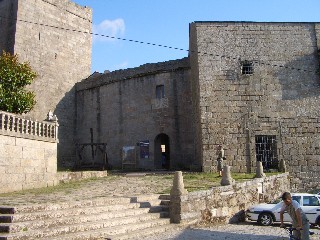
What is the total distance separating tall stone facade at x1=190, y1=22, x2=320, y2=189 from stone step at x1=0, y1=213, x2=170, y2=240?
→ 27.0 ft

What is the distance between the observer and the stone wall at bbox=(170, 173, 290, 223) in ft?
27.6

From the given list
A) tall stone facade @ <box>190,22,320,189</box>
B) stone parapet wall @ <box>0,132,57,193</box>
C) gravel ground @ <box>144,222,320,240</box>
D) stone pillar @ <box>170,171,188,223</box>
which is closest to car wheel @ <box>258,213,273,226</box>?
gravel ground @ <box>144,222,320,240</box>

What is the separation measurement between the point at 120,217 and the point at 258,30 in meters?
13.2

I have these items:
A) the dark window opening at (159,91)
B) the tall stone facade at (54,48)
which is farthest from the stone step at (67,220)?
the tall stone facade at (54,48)

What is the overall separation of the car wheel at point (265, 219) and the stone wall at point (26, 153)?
748cm

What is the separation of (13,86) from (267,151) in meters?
12.0

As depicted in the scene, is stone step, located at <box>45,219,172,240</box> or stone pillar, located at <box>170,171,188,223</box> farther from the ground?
stone pillar, located at <box>170,171,188,223</box>

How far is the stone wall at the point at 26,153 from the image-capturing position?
33.4 feet

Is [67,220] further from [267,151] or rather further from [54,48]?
[54,48]

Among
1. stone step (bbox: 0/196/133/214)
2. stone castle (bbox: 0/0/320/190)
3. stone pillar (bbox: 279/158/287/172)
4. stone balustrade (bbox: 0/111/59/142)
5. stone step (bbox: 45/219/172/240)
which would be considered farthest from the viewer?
stone castle (bbox: 0/0/320/190)

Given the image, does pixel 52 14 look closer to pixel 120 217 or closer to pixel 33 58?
pixel 33 58

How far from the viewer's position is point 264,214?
1086cm

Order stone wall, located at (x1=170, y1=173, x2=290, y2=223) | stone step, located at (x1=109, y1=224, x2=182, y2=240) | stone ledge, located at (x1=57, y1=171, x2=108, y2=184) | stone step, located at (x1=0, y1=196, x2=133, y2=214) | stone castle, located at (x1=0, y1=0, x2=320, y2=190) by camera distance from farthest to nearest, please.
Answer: stone castle, located at (x1=0, y1=0, x2=320, y2=190) < stone ledge, located at (x1=57, y1=171, x2=108, y2=184) < stone wall, located at (x1=170, y1=173, x2=290, y2=223) < stone step, located at (x1=109, y1=224, x2=182, y2=240) < stone step, located at (x1=0, y1=196, x2=133, y2=214)

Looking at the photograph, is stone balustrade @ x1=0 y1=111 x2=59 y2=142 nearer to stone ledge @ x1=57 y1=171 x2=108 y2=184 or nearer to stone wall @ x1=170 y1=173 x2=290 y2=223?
stone ledge @ x1=57 y1=171 x2=108 y2=184
